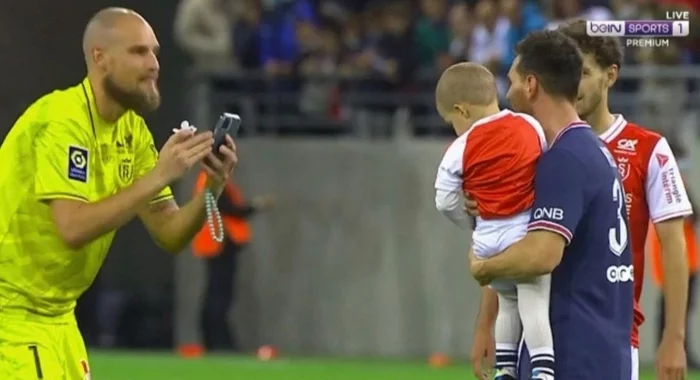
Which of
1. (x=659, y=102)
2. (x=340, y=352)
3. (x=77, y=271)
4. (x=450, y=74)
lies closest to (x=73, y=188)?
(x=77, y=271)

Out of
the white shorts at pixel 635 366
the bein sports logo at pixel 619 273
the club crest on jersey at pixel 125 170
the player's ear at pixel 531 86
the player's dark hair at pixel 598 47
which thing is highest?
the player's dark hair at pixel 598 47

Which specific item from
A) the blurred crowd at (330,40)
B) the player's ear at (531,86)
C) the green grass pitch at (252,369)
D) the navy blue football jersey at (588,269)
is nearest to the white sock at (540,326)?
the navy blue football jersey at (588,269)

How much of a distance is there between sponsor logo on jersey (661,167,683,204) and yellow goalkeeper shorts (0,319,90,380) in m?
2.57

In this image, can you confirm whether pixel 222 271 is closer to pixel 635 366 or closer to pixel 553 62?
pixel 635 366

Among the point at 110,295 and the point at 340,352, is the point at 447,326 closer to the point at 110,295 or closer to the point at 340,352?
the point at 340,352

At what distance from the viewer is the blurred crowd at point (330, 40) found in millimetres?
18812

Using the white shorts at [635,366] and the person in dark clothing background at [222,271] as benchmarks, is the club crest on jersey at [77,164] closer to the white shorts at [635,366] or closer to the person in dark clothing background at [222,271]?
the white shorts at [635,366]

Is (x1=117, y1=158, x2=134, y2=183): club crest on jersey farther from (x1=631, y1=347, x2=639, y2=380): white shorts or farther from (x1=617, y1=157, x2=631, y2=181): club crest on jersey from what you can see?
(x1=631, y1=347, x2=639, y2=380): white shorts

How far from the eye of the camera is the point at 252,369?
1603 centimetres

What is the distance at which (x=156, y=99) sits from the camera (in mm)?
7090

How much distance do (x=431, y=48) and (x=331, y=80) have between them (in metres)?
1.17

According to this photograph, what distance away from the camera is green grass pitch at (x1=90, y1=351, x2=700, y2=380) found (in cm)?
1515

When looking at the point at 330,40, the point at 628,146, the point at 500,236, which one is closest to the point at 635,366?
the point at 500,236

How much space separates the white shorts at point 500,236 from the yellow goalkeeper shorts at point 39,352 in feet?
5.93
